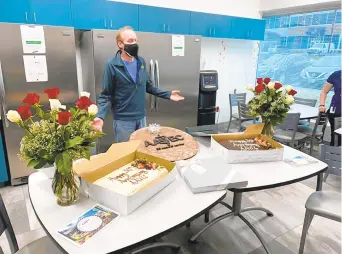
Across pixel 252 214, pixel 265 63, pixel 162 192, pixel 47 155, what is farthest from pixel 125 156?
pixel 265 63

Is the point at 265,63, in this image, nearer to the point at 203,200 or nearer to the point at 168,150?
the point at 168,150

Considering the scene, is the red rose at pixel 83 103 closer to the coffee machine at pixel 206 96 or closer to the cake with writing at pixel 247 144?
the cake with writing at pixel 247 144

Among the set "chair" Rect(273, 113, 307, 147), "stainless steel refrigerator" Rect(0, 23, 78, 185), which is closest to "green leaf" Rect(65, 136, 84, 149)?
"stainless steel refrigerator" Rect(0, 23, 78, 185)

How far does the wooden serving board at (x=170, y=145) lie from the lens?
156 cm

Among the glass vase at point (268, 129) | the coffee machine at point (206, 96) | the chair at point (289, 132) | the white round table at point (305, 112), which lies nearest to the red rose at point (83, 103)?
the glass vase at point (268, 129)

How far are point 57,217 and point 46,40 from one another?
86.1 inches

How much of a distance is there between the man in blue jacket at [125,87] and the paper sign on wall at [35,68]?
1.01 m

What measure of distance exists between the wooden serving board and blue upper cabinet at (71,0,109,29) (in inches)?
75.9

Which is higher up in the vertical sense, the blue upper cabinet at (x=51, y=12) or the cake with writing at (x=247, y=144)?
the blue upper cabinet at (x=51, y=12)

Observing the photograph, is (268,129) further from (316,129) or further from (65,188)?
(316,129)

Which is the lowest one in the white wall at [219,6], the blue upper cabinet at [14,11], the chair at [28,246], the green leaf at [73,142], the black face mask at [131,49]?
the chair at [28,246]

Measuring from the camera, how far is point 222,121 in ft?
17.6

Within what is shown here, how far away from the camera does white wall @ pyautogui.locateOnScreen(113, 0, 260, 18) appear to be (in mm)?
4031

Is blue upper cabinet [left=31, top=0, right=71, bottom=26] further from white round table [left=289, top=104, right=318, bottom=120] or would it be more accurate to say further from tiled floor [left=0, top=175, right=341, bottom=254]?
white round table [left=289, top=104, right=318, bottom=120]
